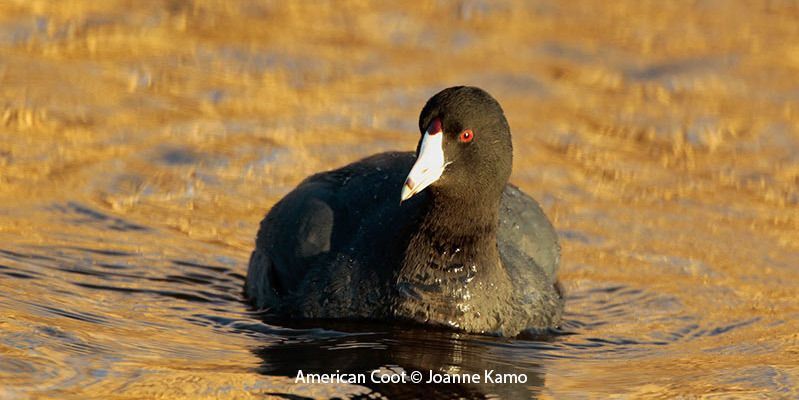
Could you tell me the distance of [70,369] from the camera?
254 inches

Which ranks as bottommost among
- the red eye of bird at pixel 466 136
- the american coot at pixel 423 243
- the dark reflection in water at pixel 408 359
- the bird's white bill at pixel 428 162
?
the dark reflection in water at pixel 408 359

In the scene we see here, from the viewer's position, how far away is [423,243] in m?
7.29

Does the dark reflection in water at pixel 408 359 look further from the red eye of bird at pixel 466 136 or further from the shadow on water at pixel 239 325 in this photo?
the red eye of bird at pixel 466 136

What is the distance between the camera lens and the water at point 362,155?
22.6 ft

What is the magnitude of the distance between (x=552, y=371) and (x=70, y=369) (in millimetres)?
1962

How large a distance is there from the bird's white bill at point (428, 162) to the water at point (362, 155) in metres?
0.71

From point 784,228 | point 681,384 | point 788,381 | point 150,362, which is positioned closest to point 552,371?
point 681,384

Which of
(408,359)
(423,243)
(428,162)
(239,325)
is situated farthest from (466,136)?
(239,325)

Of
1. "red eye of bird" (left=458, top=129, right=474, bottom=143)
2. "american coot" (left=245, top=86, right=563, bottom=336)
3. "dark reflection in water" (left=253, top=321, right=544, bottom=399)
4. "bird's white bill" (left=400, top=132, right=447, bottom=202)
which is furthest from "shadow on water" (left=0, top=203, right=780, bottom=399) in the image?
"red eye of bird" (left=458, top=129, right=474, bottom=143)

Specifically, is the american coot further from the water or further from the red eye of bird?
the water

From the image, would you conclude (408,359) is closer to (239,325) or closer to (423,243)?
(423,243)

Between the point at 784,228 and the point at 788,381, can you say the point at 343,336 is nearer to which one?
the point at 788,381

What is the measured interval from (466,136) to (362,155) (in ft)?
10.1

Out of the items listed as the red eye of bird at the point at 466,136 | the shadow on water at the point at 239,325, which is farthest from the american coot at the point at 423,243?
the shadow on water at the point at 239,325
